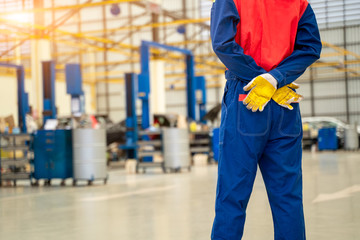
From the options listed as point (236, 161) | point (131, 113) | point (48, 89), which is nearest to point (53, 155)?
point (48, 89)

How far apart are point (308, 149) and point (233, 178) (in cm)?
2203

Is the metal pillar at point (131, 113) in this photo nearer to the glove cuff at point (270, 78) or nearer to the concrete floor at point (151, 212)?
the concrete floor at point (151, 212)

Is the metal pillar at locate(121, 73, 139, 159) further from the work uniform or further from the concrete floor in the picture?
the work uniform

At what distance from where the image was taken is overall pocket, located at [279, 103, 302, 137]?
2.26m

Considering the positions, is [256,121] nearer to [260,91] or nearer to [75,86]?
[260,91]

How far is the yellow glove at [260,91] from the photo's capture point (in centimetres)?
218

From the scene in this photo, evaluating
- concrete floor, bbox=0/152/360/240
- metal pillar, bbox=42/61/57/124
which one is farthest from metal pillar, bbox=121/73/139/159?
concrete floor, bbox=0/152/360/240

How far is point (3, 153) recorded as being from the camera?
34.0 feet

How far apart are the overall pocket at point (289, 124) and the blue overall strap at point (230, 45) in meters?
0.20

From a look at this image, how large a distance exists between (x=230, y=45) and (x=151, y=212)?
343 cm

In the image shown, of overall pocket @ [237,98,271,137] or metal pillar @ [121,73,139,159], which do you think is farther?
metal pillar @ [121,73,139,159]

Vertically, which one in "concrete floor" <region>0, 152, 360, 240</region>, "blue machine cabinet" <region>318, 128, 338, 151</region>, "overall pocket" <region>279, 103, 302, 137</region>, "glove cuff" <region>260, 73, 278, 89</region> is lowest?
"blue machine cabinet" <region>318, 128, 338, 151</region>

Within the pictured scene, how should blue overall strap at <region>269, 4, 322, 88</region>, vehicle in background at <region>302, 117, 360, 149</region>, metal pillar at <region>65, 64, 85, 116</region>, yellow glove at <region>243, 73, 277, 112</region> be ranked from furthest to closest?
vehicle in background at <region>302, 117, 360, 149</region>
metal pillar at <region>65, 64, 85, 116</region>
blue overall strap at <region>269, 4, 322, 88</region>
yellow glove at <region>243, 73, 277, 112</region>

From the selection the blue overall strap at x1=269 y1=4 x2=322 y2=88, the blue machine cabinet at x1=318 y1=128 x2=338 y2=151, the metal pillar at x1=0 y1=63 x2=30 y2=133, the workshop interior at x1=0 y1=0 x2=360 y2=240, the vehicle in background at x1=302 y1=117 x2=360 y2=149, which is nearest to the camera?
the blue overall strap at x1=269 y1=4 x2=322 y2=88
